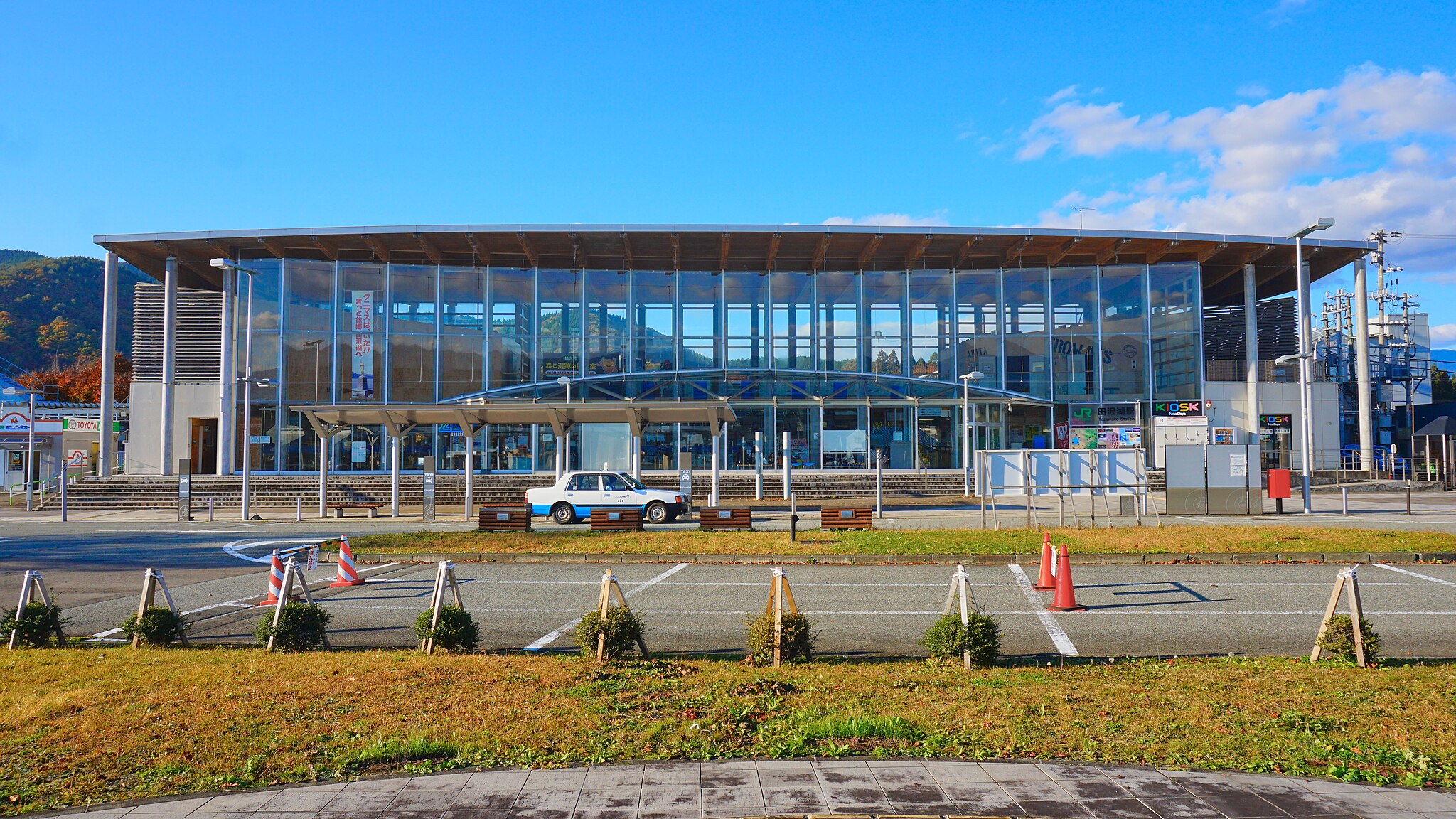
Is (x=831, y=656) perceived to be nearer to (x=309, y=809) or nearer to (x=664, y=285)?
(x=309, y=809)

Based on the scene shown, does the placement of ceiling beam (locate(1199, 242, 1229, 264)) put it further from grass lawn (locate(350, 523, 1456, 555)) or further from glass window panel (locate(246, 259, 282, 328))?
glass window panel (locate(246, 259, 282, 328))

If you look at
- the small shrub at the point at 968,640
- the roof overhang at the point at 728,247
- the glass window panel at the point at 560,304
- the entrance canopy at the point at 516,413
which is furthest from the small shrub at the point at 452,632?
the glass window panel at the point at 560,304

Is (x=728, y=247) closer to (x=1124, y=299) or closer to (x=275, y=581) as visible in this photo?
(x=1124, y=299)

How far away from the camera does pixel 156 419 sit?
132 feet

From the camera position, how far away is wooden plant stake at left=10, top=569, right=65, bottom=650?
8539mm

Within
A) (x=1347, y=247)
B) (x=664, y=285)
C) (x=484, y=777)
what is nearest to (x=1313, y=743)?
(x=484, y=777)

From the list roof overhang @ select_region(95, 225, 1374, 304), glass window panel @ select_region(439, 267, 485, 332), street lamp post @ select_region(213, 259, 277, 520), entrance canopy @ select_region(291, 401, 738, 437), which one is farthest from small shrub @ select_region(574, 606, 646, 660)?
glass window panel @ select_region(439, 267, 485, 332)

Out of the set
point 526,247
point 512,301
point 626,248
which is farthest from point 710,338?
point 512,301

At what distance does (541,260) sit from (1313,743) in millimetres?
40215

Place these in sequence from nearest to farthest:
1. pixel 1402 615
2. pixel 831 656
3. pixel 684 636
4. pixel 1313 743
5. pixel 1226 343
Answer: pixel 1313 743 < pixel 831 656 < pixel 684 636 < pixel 1402 615 < pixel 1226 343

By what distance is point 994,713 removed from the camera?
5.78 metres

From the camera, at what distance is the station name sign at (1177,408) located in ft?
134

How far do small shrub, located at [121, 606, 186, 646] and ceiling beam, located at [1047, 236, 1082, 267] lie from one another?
125 feet

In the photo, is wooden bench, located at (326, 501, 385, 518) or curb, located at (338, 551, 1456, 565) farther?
wooden bench, located at (326, 501, 385, 518)
